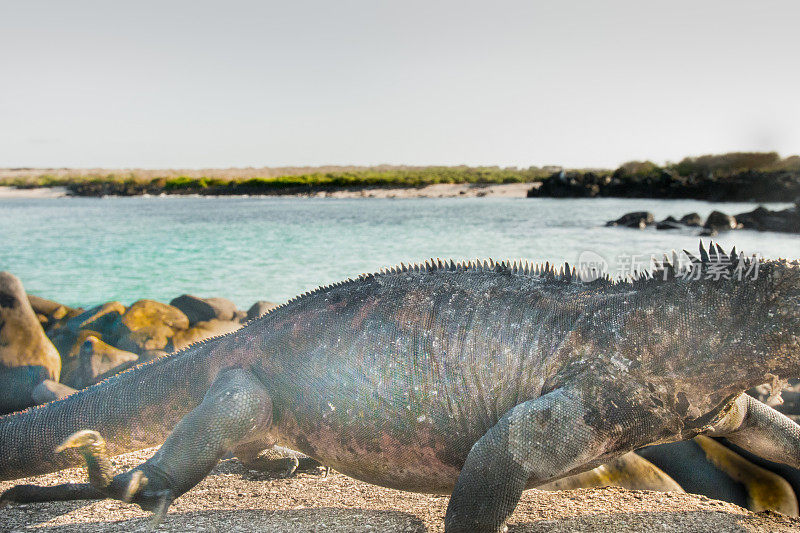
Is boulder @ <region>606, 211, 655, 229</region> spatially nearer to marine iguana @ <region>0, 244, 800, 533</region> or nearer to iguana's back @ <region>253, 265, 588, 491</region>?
marine iguana @ <region>0, 244, 800, 533</region>

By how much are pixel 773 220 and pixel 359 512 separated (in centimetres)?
2139

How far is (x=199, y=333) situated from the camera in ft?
29.0

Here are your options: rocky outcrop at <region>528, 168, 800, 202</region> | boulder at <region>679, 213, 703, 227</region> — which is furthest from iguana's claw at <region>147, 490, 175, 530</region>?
rocky outcrop at <region>528, 168, 800, 202</region>

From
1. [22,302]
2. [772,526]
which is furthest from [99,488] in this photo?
[22,302]

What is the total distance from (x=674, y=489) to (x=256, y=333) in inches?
128

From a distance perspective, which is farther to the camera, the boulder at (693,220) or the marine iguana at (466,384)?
the boulder at (693,220)

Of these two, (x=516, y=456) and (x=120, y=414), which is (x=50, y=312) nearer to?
(x=120, y=414)

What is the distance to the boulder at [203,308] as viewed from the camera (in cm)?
1055

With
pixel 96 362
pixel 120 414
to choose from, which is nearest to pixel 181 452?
pixel 120 414

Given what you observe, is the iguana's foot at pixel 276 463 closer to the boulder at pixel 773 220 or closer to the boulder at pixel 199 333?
the boulder at pixel 199 333

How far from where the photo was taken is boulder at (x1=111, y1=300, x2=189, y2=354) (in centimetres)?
861

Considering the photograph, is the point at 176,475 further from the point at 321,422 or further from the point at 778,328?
the point at 778,328

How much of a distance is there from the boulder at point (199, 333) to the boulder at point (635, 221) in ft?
61.1

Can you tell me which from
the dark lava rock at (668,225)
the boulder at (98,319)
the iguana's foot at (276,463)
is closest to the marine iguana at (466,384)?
the iguana's foot at (276,463)
